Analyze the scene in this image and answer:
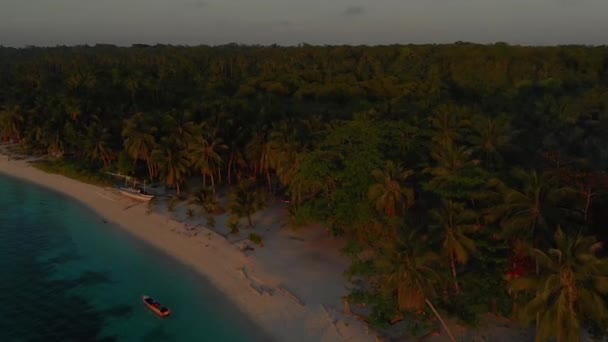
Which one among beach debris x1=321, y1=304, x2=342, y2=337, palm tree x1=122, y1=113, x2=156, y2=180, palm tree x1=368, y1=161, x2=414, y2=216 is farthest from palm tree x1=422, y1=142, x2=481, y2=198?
palm tree x1=122, y1=113, x2=156, y2=180

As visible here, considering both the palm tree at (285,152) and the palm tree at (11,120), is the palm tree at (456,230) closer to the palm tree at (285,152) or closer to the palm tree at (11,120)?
the palm tree at (285,152)

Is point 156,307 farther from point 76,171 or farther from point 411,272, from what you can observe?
point 76,171

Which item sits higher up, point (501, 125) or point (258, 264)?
point (501, 125)

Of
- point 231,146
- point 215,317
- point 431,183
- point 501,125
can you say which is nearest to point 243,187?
point 231,146

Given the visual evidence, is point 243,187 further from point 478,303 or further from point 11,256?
point 478,303

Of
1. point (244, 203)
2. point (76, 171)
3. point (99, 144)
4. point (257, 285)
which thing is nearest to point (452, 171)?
point (257, 285)

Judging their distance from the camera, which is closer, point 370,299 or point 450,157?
point 370,299
